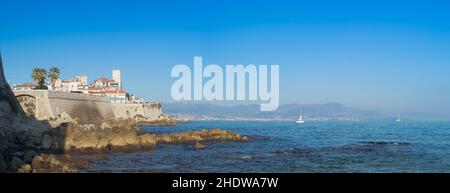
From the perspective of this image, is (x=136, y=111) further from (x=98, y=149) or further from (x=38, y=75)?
(x=98, y=149)

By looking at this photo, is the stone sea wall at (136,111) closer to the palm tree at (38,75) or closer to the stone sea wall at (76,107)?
the stone sea wall at (76,107)

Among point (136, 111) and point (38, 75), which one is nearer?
point (38, 75)

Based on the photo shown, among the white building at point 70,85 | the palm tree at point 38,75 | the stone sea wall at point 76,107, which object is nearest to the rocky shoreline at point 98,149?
the stone sea wall at point 76,107

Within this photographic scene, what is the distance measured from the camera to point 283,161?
26.8 m

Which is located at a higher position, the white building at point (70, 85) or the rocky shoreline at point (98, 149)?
the white building at point (70, 85)

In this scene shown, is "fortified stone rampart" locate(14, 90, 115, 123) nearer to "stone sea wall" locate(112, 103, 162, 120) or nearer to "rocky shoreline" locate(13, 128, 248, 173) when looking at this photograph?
"stone sea wall" locate(112, 103, 162, 120)

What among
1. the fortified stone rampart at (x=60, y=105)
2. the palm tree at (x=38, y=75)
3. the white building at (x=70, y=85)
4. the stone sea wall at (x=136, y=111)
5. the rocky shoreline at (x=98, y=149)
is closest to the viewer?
the rocky shoreline at (x=98, y=149)

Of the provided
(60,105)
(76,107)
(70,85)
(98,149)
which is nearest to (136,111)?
(70,85)

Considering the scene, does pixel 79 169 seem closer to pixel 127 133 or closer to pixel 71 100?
pixel 127 133

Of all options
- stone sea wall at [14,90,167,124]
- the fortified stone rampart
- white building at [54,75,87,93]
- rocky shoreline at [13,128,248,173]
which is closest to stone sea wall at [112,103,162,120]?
stone sea wall at [14,90,167,124]

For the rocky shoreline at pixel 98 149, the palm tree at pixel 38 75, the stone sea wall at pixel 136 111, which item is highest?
the palm tree at pixel 38 75

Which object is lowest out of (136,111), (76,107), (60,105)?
(136,111)
